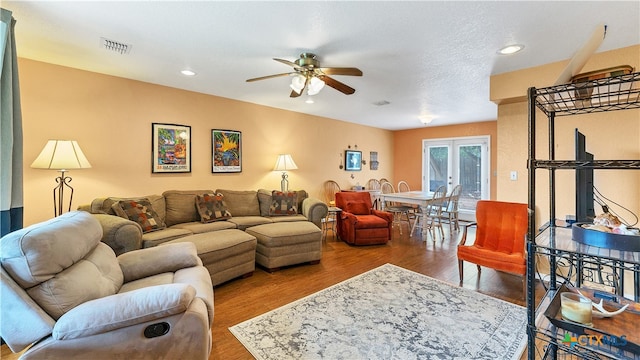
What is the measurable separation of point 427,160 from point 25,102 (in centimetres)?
735

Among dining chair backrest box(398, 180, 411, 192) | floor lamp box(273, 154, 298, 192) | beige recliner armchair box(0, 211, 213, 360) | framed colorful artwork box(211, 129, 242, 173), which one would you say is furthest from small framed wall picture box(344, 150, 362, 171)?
beige recliner armchair box(0, 211, 213, 360)

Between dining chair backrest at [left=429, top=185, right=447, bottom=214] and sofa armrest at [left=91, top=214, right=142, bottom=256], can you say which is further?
dining chair backrest at [left=429, top=185, right=447, bottom=214]

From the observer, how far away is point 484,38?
2309 millimetres

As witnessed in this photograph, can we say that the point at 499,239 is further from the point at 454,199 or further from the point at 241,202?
the point at 241,202

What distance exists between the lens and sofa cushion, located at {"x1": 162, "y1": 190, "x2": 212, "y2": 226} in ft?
11.5

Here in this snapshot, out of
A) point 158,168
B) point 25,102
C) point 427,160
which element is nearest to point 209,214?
point 158,168

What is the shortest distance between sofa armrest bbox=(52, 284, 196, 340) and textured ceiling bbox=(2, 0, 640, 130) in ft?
6.11

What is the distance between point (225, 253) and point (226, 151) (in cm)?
200

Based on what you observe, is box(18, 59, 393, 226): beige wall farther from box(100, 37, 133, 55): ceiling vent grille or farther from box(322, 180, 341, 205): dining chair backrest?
box(100, 37, 133, 55): ceiling vent grille

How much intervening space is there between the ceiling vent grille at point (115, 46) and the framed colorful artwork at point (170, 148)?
1187 mm

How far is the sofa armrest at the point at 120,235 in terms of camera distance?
245 cm

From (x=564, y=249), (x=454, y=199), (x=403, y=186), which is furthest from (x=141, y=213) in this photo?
(x=403, y=186)

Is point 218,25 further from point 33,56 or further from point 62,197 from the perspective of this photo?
point 62,197

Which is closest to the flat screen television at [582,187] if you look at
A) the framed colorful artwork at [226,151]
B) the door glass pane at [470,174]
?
the framed colorful artwork at [226,151]
